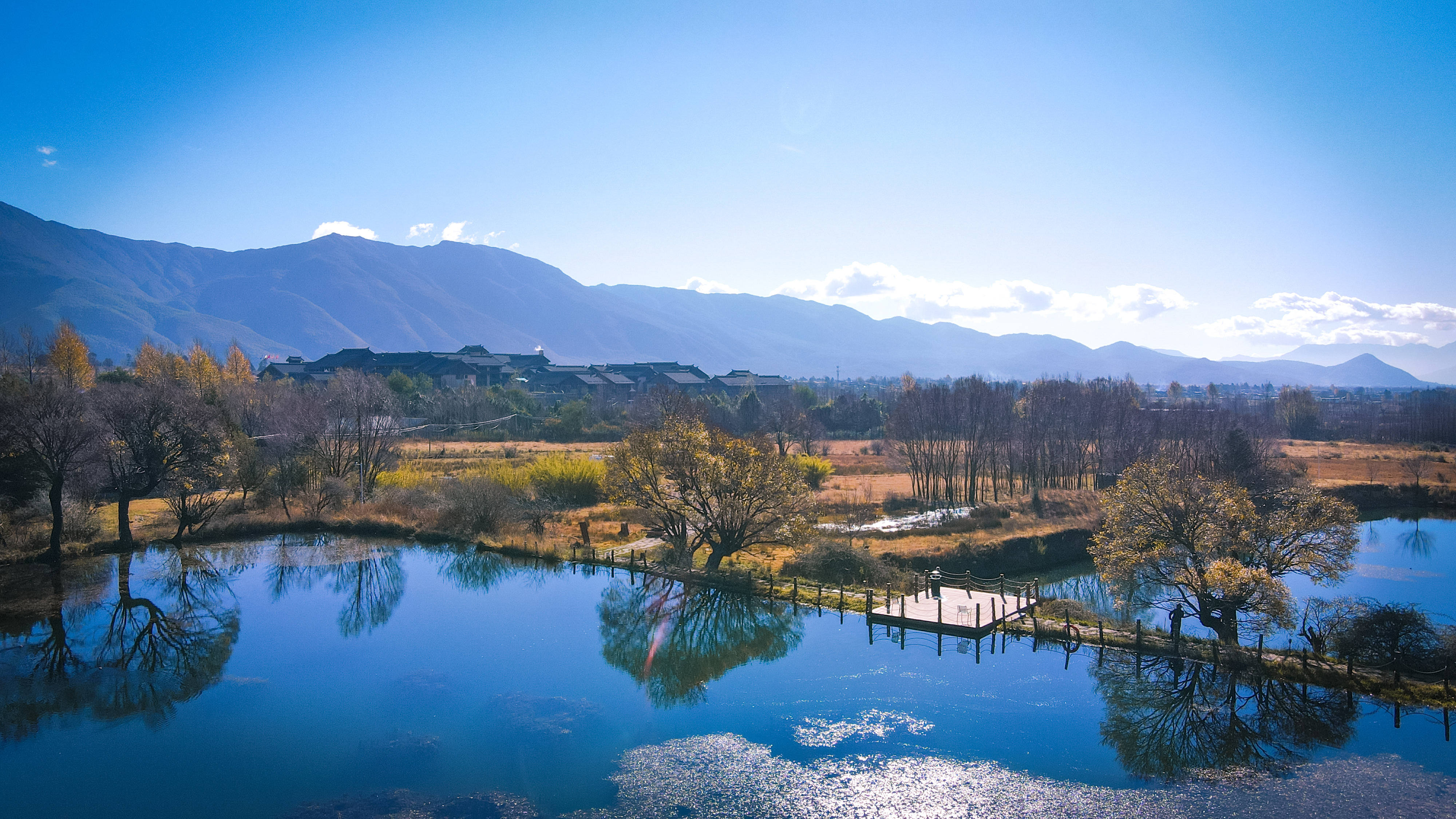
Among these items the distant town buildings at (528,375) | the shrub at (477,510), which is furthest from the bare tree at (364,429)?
the distant town buildings at (528,375)

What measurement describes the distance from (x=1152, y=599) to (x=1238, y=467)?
66.7ft

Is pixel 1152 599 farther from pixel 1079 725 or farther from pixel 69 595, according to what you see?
pixel 69 595

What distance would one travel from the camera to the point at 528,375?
128 meters

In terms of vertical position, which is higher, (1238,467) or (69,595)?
(1238,467)

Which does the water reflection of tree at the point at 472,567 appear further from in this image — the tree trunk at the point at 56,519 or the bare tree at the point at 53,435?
the bare tree at the point at 53,435

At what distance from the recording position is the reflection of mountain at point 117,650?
62.5ft

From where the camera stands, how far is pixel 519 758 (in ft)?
54.4

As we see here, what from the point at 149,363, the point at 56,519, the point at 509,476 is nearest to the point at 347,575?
the point at 56,519

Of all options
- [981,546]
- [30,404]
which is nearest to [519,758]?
[981,546]

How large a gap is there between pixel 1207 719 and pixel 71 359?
305 feet

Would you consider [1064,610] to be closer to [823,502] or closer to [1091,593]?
[1091,593]

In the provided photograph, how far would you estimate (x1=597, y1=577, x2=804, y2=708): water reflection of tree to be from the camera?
2192 cm

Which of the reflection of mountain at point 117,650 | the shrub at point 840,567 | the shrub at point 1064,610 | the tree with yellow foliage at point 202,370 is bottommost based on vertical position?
the reflection of mountain at point 117,650

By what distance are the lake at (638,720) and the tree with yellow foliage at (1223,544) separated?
2.30 meters
